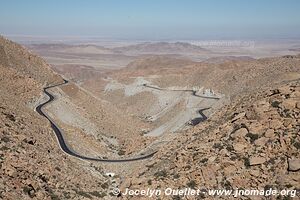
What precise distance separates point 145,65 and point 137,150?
10705 centimetres

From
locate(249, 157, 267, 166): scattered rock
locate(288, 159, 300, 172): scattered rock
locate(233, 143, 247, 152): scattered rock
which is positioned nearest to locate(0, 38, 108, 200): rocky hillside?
locate(233, 143, 247, 152): scattered rock

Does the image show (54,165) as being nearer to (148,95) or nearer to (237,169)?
(237,169)

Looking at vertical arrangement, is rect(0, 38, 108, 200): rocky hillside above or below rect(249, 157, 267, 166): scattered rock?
below

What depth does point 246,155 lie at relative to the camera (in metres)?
20.8

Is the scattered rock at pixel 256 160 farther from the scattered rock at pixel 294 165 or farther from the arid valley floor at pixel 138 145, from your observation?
the scattered rock at pixel 294 165

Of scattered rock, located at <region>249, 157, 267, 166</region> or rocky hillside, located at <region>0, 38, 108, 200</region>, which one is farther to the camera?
rocky hillside, located at <region>0, 38, 108, 200</region>

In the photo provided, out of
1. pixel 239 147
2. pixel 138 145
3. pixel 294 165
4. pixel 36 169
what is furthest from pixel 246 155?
pixel 138 145

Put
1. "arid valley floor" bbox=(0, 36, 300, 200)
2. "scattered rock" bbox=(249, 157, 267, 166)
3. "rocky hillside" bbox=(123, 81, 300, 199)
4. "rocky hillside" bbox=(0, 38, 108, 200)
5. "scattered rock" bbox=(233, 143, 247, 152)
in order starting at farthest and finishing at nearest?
"rocky hillside" bbox=(0, 38, 108, 200) → "scattered rock" bbox=(233, 143, 247, 152) → "arid valley floor" bbox=(0, 36, 300, 200) → "scattered rock" bbox=(249, 157, 267, 166) → "rocky hillside" bbox=(123, 81, 300, 199)

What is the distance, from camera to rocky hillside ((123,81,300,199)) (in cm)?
1947

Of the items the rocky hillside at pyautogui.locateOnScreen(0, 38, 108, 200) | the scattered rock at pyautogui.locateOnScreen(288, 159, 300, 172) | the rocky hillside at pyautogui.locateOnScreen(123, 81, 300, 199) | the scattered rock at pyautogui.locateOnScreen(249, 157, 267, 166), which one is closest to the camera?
the scattered rock at pyautogui.locateOnScreen(288, 159, 300, 172)

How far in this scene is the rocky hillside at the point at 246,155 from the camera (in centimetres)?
1947

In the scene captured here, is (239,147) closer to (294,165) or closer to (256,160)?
(256,160)

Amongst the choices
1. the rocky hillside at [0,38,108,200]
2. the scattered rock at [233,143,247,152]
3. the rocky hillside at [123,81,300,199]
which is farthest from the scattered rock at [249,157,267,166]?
the rocky hillside at [0,38,108,200]

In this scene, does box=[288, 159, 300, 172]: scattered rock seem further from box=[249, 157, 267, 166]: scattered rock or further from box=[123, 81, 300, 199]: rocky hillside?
box=[249, 157, 267, 166]: scattered rock
